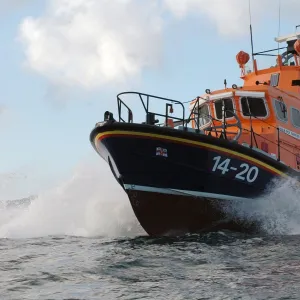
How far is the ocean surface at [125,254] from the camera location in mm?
5215

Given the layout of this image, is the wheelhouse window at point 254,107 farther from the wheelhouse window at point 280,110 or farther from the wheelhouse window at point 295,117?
the wheelhouse window at point 295,117

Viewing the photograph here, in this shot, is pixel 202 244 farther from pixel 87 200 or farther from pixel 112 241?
pixel 87 200

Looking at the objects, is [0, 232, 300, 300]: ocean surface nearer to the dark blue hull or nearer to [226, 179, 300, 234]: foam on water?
the dark blue hull

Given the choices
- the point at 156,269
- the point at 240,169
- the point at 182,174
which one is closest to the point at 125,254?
the point at 156,269

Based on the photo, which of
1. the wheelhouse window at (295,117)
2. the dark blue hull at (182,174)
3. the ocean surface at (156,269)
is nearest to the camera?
the ocean surface at (156,269)

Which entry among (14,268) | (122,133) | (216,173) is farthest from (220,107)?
(14,268)

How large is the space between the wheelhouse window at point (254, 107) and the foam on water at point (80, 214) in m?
3.05

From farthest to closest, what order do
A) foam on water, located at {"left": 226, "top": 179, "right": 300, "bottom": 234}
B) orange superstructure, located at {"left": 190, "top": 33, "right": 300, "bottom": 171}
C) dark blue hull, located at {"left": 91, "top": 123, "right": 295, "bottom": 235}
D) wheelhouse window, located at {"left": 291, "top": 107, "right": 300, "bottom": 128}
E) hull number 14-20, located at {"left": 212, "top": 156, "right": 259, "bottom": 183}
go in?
wheelhouse window, located at {"left": 291, "top": 107, "right": 300, "bottom": 128} → orange superstructure, located at {"left": 190, "top": 33, "right": 300, "bottom": 171} → foam on water, located at {"left": 226, "top": 179, "right": 300, "bottom": 234} → hull number 14-20, located at {"left": 212, "top": 156, "right": 259, "bottom": 183} → dark blue hull, located at {"left": 91, "top": 123, "right": 295, "bottom": 235}

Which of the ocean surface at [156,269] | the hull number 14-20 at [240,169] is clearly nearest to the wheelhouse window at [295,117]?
the hull number 14-20 at [240,169]

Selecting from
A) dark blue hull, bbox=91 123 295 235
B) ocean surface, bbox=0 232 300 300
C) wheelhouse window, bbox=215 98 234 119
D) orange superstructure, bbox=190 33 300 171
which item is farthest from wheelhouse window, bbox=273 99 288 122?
ocean surface, bbox=0 232 300 300

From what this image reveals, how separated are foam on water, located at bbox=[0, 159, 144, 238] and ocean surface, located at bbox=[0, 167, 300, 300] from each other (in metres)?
0.02

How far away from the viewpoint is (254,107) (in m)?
11.0

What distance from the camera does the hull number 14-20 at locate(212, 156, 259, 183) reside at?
9.28 metres

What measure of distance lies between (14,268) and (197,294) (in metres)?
2.52
